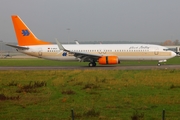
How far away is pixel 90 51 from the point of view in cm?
3819

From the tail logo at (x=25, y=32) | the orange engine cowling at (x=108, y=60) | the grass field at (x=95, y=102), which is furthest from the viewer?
the tail logo at (x=25, y=32)

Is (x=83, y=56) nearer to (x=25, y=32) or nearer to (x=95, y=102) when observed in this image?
(x=25, y=32)

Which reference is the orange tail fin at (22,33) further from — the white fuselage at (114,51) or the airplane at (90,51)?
the white fuselage at (114,51)

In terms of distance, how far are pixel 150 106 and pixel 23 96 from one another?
677cm

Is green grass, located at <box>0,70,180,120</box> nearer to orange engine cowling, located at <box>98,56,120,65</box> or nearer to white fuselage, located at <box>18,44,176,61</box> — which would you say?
orange engine cowling, located at <box>98,56,120,65</box>

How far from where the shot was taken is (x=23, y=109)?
11648mm

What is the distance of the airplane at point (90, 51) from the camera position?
3612 cm

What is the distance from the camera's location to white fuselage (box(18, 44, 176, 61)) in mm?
36688

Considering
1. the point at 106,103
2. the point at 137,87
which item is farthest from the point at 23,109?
the point at 137,87

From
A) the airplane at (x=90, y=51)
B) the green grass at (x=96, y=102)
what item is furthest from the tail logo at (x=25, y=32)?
the green grass at (x=96, y=102)

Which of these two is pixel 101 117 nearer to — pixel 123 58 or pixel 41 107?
pixel 41 107

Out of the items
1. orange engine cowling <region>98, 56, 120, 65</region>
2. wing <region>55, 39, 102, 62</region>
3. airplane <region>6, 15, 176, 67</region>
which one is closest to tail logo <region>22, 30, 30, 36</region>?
airplane <region>6, 15, 176, 67</region>

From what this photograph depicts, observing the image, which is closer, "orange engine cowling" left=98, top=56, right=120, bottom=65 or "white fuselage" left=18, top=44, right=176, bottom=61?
"orange engine cowling" left=98, top=56, right=120, bottom=65

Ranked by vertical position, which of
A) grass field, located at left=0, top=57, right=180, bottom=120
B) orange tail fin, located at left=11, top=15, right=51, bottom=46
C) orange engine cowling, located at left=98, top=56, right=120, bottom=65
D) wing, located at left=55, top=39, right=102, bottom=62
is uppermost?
orange tail fin, located at left=11, top=15, right=51, bottom=46
